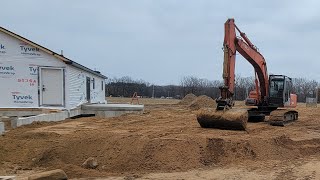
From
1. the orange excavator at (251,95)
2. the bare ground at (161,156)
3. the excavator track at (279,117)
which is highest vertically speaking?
the orange excavator at (251,95)

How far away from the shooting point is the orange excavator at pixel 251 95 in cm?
1481

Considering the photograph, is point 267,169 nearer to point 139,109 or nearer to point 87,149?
point 87,149

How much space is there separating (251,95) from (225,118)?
22.7 ft

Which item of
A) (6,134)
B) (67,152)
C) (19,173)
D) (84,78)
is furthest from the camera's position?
(84,78)

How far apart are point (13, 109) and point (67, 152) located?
1212cm

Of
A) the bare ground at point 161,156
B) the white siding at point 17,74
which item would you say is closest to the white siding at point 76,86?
the white siding at point 17,74

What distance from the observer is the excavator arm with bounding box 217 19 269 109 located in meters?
15.1

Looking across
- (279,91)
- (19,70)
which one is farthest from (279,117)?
(19,70)

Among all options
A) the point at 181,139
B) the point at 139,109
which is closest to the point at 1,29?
the point at 139,109

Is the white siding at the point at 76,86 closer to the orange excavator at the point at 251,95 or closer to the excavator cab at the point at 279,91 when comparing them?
the orange excavator at the point at 251,95

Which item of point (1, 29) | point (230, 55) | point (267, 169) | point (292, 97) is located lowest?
point (267, 169)

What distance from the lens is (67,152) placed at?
38.3ft

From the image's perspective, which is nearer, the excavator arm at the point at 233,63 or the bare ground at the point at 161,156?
the bare ground at the point at 161,156

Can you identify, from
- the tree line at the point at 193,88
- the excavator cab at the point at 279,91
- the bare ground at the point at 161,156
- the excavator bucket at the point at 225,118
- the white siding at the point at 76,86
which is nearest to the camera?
the bare ground at the point at 161,156
